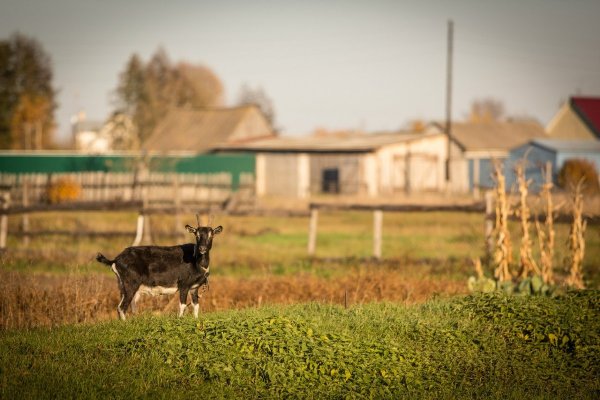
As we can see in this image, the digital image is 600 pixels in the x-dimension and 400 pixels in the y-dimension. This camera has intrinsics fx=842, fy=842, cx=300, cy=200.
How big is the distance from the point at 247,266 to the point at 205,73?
107 metres

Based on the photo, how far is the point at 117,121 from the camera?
92.5 meters

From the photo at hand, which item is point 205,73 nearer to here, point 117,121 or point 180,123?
point 117,121

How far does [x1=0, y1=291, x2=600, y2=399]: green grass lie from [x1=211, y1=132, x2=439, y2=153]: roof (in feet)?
136

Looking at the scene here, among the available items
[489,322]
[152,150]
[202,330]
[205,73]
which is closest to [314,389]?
[202,330]

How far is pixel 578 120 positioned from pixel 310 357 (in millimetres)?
72550

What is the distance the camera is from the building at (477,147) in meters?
64.8

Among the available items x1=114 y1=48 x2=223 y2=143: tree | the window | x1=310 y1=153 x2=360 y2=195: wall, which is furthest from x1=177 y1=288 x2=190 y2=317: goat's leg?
x1=114 y1=48 x2=223 y2=143: tree

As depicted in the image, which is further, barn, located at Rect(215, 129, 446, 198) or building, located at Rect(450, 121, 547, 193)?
building, located at Rect(450, 121, 547, 193)

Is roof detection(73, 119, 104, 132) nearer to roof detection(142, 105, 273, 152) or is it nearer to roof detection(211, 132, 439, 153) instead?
roof detection(142, 105, 273, 152)

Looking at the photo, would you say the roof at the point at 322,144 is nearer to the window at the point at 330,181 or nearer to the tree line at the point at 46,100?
the window at the point at 330,181

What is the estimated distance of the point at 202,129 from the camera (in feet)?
217

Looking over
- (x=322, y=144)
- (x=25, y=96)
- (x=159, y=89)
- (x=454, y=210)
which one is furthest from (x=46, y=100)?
(x=454, y=210)

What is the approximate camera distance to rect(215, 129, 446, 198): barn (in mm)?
54094

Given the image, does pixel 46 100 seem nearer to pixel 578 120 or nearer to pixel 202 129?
pixel 202 129
